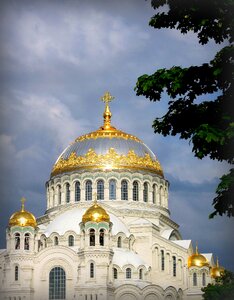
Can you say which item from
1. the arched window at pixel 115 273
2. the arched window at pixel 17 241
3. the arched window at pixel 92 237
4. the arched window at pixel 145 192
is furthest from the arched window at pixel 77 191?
the arched window at pixel 115 273

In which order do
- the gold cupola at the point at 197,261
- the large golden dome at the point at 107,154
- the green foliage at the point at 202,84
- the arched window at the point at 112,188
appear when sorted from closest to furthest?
1. the green foliage at the point at 202,84
2. the gold cupola at the point at 197,261
3. the arched window at the point at 112,188
4. the large golden dome at the point at 107,154

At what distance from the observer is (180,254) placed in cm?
4897

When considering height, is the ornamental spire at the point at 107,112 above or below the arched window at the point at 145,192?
above

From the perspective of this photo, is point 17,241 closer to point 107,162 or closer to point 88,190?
point 88,190

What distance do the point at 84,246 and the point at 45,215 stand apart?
9640 mm

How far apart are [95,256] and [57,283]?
3.08 meters

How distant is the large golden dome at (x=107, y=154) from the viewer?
5044cm

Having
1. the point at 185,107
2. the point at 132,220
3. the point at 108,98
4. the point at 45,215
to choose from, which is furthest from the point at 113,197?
the point at 185,107

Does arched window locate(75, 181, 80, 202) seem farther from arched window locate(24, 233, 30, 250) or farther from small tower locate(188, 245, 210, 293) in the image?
small tower locate(188, 245, 210, 293)

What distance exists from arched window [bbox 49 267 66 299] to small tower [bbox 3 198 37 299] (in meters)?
1.20

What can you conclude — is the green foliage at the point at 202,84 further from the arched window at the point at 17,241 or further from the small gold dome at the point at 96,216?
the arched window at the point at 17,241

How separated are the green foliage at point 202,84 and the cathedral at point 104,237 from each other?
1103 inches

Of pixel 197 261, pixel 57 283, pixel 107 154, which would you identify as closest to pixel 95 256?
pixel 57 283

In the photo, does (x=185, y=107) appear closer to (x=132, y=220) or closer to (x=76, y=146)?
(x=132, y=220)
